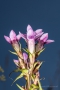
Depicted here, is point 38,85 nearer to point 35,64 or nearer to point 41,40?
point 35,64

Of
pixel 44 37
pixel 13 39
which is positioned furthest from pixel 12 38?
pixel 44 37

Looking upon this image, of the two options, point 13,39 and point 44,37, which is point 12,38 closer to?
point 13,39

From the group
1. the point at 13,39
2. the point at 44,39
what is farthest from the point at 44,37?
the point at 13,39

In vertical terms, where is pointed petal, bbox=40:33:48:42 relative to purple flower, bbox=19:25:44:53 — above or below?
above

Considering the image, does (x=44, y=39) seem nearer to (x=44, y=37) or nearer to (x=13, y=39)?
(x=44, y=37)

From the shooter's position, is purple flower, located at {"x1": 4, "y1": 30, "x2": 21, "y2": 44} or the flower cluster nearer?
the flower cluster

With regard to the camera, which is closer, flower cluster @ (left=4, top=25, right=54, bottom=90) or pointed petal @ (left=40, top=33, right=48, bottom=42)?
flower cluster @ (left=4, top=25, right=54, bottom=90)

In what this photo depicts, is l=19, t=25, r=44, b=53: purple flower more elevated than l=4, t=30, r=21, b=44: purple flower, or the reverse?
l=4, t=30, r=21, b=44: purple flower

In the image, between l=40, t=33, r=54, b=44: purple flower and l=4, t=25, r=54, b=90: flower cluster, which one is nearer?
l=4, t=25, r=54, b=90: flower cluster

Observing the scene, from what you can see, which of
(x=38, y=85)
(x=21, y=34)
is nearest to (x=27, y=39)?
(x=21, y=34)

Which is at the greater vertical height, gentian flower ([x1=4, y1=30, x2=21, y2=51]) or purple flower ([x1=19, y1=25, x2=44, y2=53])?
gentian flower ([x1=4, y1=30, x2=21, y2=51])
